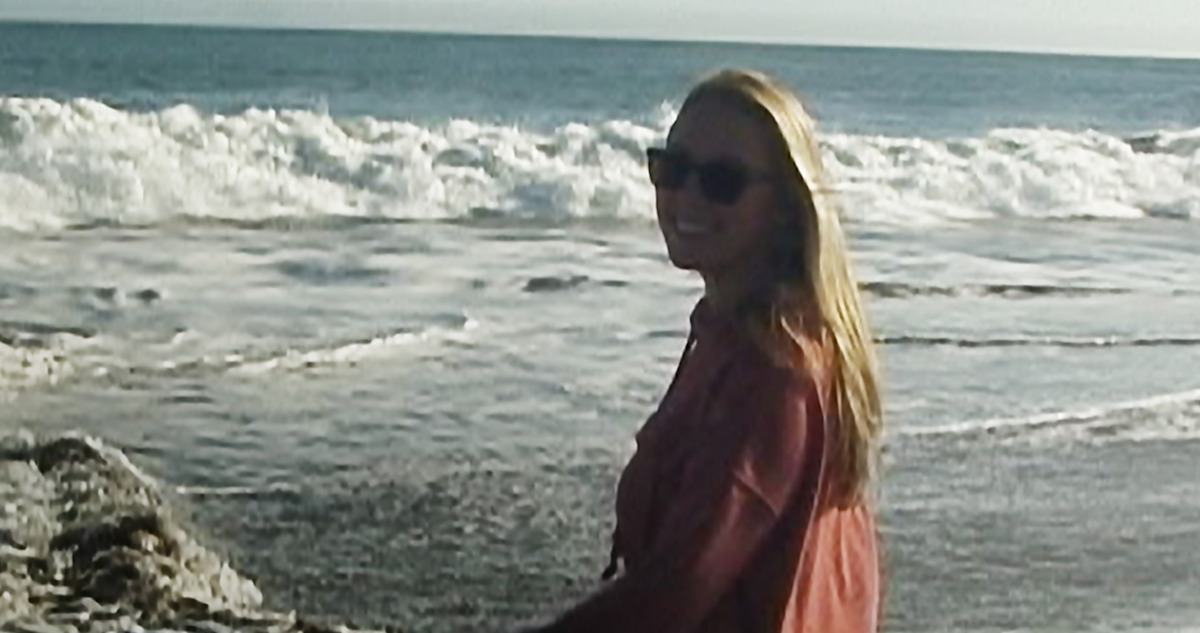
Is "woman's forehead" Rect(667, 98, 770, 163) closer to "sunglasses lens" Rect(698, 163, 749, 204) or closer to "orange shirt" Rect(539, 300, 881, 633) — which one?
"sunglasses lens" Rect(698, 163, 749, 204)

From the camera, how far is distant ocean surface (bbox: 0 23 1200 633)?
674cm

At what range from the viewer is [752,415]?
193 cm

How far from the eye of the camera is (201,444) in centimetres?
818

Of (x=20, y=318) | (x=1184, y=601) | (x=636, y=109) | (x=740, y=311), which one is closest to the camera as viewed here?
(x=740, y=311)

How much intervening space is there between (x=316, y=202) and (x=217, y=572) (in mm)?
10133

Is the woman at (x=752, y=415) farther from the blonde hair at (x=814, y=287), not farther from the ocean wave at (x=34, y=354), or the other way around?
the ocean wave at (x=34, y=354)

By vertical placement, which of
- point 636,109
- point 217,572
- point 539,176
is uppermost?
point 636,109

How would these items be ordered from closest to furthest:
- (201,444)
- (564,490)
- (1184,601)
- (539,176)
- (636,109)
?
1. (1184,601)
2. (564,490)
3. (201,444)
4. (539,176)
5. (636,109)

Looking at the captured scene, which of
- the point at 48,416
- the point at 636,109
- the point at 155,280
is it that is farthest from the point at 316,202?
the point at 636,109

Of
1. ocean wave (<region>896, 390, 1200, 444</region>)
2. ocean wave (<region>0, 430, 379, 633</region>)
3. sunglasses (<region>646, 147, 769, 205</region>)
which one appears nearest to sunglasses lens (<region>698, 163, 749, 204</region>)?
sunglasses (<region>646, 147, 769, 205</region>)

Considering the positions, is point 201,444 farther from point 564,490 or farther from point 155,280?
point 155,280

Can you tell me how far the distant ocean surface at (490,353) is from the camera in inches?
265

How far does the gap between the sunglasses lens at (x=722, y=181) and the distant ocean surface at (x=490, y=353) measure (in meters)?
4.12

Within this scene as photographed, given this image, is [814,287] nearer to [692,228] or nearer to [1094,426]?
[692,228]
